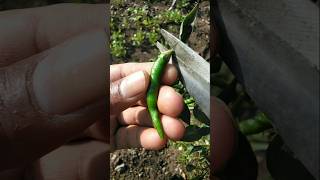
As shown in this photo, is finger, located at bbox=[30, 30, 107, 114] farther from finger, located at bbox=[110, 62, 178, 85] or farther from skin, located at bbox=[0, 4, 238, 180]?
finger, located at bbox=[110, 62, 178, 85]

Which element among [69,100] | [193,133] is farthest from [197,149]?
[69,100]

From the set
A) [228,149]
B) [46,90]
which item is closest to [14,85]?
[46,90]

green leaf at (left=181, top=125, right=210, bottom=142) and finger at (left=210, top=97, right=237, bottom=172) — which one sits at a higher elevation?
green leaf at (left=181, top=125, right=210, bottom=142)

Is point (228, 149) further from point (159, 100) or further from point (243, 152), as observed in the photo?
point (159, 100)

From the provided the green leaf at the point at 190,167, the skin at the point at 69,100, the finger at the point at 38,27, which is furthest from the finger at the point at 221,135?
the finger at the point at 38,27

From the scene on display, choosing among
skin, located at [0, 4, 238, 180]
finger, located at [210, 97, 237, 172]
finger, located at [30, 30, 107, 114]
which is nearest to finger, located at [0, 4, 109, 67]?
skin, located at [0, 4, 238, 180]

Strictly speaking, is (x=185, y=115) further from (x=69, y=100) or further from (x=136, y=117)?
(x=69, y=100)

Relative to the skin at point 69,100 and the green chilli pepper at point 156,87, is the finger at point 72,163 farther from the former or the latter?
the green chilli pepper at point 156,87
